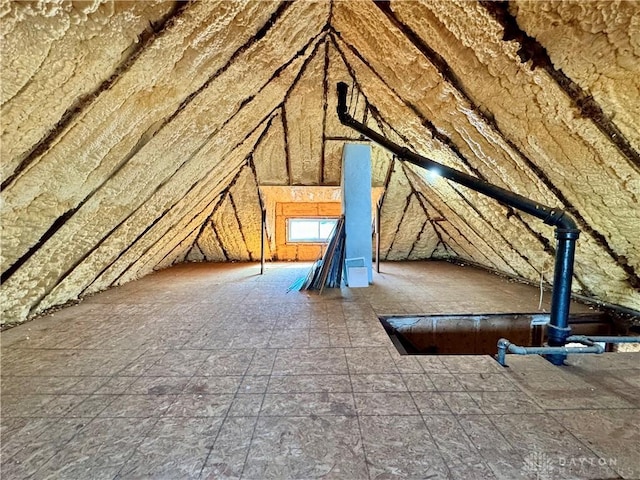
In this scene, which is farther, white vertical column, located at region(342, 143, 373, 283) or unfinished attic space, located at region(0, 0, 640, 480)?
white vertical column, located at region(342, 143, 373, 283)

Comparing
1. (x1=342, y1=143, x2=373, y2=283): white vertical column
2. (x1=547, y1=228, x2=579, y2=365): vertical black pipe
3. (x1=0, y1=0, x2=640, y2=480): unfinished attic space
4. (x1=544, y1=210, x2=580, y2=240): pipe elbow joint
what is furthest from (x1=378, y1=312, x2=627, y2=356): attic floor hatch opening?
(x1=342, y1=143, x2=373, y2=283): white vertical column

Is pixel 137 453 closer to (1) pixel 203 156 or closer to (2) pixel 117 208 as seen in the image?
(2) pixel 117 208

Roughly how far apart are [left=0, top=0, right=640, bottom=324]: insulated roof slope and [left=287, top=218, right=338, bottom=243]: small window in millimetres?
2996

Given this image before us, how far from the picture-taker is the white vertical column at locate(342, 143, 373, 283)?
4.44 m

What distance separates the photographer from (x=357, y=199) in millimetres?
4445

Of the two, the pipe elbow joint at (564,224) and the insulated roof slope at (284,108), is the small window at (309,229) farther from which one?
the pipe elbow joint at (564,224)

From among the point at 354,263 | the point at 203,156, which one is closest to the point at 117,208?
the point at 203,156

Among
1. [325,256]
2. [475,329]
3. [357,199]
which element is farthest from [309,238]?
[475,329]

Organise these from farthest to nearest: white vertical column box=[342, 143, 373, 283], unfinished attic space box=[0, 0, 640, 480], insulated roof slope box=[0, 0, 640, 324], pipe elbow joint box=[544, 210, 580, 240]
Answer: white vertical column box=[342, 143, 373, 283]
pipe elbow joint box=[544, 210, 580, 240]
insulated roof slope box=[0, 0, 640, 324]
unfinished attic space box=[0, 0, 640, 480]

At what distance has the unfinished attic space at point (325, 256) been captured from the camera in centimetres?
130

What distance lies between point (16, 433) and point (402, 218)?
18.7 feet

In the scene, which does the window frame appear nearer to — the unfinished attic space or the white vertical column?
the white vertical column

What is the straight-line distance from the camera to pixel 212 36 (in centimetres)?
186

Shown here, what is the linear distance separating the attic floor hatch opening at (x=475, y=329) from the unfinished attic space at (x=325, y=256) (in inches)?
Answer: 0.9
